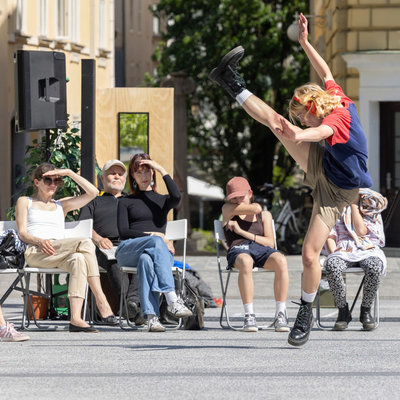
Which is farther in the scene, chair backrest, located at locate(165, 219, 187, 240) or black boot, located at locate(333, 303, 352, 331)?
chair backrest, located at locate(165, 219, 187, 240)

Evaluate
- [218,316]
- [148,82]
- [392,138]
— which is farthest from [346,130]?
[148,82]

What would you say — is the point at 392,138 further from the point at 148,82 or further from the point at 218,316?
the point at 148,82

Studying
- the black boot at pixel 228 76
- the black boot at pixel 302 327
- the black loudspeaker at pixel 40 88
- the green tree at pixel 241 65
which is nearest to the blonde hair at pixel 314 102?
the black boot at pixel 228 76

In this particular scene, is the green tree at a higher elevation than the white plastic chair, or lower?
higher

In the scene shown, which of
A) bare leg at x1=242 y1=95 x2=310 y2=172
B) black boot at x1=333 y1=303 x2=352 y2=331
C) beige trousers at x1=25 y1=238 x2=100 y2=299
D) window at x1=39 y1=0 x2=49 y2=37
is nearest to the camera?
bare leg at x1=242 y1=95 x2=310 y2=172

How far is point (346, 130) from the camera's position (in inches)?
385

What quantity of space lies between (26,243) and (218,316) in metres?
2.25

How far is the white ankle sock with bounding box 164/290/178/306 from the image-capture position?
1140cm

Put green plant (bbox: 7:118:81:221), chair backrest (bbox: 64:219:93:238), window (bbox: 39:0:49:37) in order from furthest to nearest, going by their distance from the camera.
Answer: window (bbox: 39:0:49:37) → green plant (bbox: 7:118:81:221) → chair backrest (bbox: 64:219:93:238)

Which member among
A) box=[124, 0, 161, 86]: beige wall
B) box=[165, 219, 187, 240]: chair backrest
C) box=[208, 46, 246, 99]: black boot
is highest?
box=[124, 0, 161, 86]: beige wall

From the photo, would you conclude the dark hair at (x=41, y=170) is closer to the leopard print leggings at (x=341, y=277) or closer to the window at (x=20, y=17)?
the leopard print leggings at (x=341, y=277)

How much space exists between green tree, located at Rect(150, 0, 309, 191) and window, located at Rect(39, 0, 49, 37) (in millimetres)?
7401

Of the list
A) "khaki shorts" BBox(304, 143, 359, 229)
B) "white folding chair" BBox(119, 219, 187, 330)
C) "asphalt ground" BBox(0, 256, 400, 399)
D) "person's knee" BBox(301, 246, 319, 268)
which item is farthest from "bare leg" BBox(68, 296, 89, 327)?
"khaki shorts" BBox(304, 143, 359, 229)

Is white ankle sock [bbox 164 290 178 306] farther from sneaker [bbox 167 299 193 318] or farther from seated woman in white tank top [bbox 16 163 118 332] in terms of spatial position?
seated woman in white tank top [bbox 16 163 118 332]
